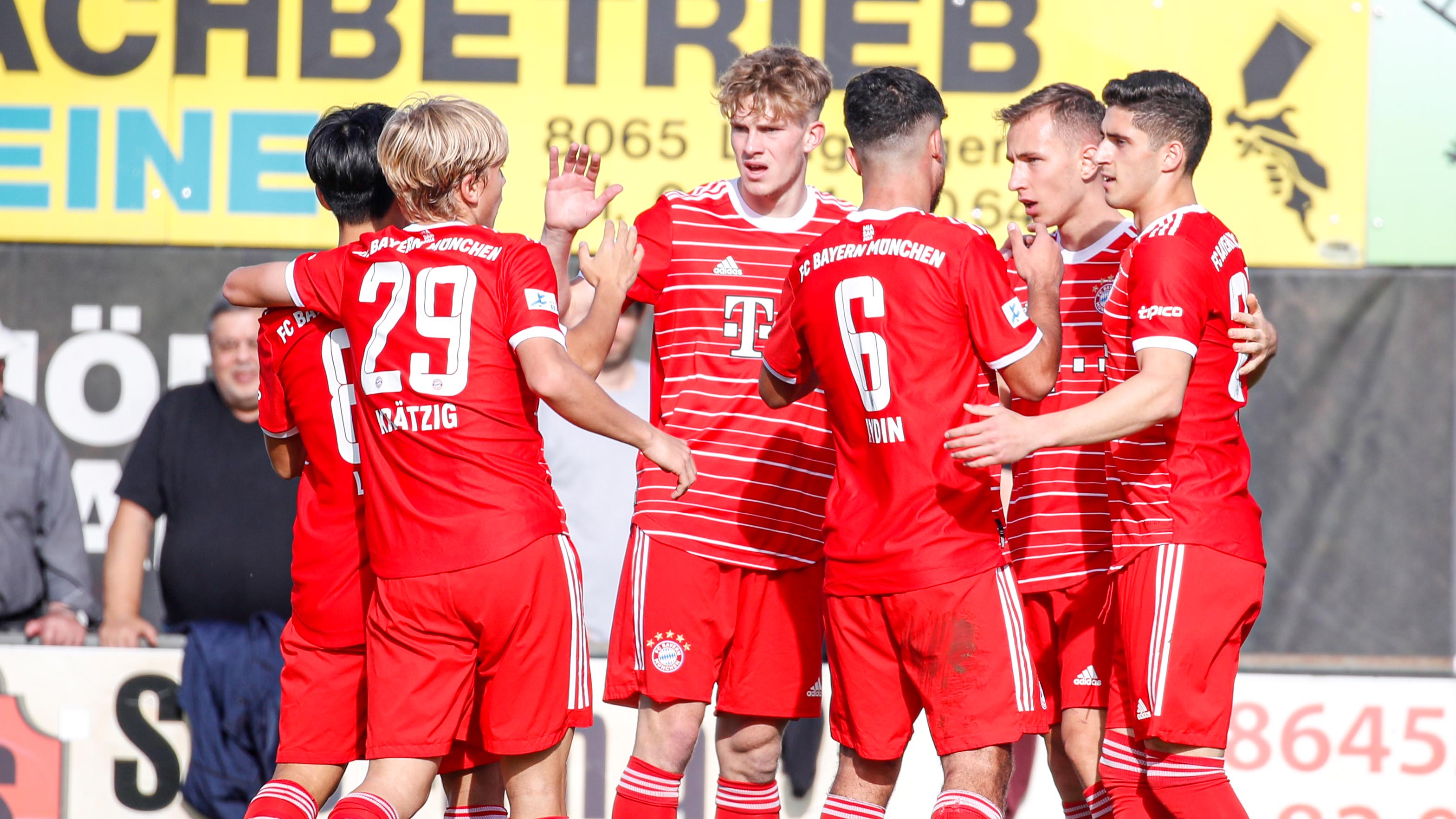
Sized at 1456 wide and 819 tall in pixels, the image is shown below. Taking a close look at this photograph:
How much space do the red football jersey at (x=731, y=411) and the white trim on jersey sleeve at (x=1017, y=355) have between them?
780 mm

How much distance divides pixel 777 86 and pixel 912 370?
3.33 ft

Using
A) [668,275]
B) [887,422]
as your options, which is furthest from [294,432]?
[887,422]

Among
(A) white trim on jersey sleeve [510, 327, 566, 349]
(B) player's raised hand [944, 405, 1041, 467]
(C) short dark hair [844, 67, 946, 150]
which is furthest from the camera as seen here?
(C) short dark hair [844, 67, 946, 150]

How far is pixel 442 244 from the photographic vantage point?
3076 millimetres

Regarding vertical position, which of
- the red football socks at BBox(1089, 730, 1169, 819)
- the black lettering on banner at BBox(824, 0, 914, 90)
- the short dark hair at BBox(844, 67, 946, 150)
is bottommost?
the red football socks at BBox(1089, 730, 1169, 819)

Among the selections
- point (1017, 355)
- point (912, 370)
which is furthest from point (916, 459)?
point (1017, 355)

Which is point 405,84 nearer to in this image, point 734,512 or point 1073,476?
point 734,512

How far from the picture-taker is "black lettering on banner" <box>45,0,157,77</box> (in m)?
5.46

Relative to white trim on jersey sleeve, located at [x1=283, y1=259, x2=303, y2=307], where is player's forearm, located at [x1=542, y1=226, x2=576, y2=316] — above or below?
above

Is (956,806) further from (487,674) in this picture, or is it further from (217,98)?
(217,98)

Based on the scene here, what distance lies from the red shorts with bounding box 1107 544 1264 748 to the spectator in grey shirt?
4088mm

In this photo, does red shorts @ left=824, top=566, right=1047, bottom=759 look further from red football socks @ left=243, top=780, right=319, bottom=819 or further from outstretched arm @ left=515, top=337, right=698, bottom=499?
red football socks @ left=243, top=780, right=319, bottom=819

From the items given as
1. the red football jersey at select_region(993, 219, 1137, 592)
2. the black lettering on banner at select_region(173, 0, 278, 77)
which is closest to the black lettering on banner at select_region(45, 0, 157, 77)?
the black lettering on banner at select_region(173, 0, 278, 77)

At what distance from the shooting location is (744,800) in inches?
147
